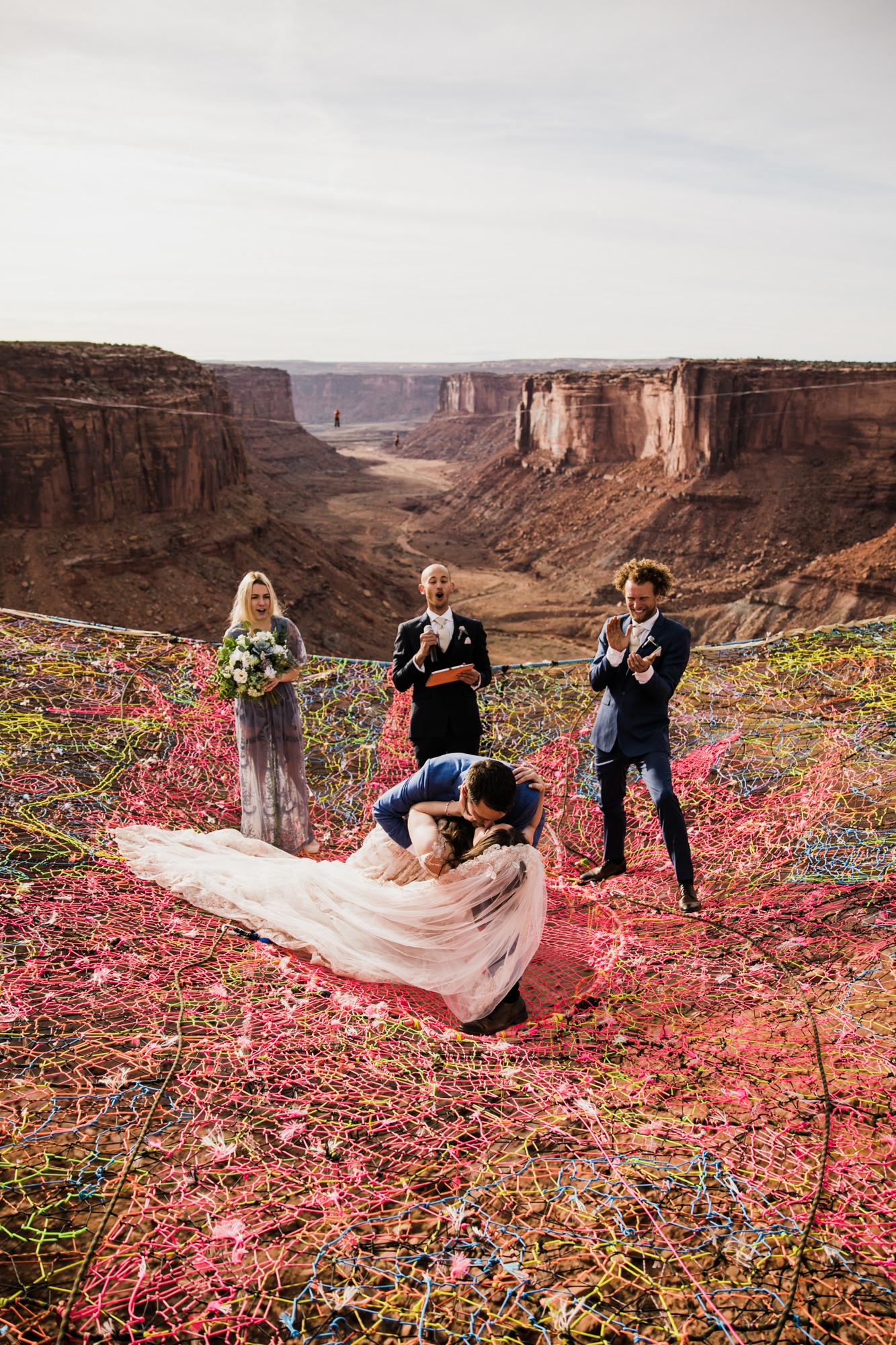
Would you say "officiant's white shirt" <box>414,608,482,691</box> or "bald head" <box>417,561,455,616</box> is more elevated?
"bald head" <box>417,561,455,616</box>

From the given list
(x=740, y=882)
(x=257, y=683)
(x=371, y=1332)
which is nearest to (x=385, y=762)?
(x=257, y=683)

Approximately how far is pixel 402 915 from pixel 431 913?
0.18m

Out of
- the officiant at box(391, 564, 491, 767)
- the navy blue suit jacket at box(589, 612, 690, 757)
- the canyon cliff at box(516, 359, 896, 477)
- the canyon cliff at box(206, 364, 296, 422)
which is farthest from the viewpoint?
Answer: the canyon cliff at box(206, 364, 296, 422)

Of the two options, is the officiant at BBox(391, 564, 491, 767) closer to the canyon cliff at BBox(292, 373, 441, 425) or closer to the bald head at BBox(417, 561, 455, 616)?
the bald head at BBox(417, 561, 455, 616)

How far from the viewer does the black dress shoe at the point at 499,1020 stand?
3885 mm

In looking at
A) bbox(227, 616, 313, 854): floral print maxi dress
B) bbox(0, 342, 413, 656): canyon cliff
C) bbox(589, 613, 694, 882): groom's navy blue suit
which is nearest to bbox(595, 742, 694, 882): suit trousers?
bbox(589, 613, 694, 882): groom's navy blue suit

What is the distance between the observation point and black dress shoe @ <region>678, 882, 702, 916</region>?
4.88m

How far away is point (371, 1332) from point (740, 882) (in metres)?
3.66

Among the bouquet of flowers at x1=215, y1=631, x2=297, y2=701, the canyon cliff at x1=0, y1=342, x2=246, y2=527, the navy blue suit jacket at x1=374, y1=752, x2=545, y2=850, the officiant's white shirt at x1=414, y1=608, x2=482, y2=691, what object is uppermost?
the canyon cliff at x1=0, y1=342, x2=246, y2=527

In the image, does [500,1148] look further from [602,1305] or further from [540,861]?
[540,861]

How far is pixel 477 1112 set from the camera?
10.2 ft

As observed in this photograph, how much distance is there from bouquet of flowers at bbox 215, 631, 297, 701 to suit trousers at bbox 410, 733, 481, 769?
1.11 meters

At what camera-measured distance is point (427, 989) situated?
13.1 ft

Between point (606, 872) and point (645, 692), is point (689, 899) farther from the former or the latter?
point (645, 692)
